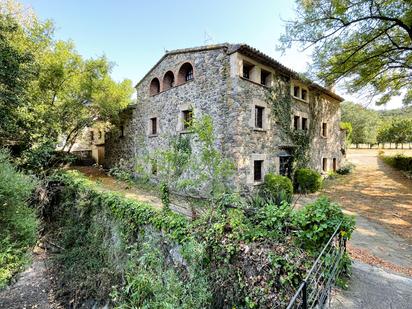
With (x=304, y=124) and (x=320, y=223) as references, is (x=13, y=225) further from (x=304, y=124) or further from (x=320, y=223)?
(x=304, y=124)

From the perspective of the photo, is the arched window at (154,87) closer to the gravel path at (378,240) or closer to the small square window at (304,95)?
the small square window at (304,95)

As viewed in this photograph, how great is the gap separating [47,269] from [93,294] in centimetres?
297

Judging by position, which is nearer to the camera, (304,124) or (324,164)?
(304,124)

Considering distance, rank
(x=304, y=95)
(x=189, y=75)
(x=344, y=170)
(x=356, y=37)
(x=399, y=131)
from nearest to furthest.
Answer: (x=356, y=37)
(x=189, y=75)
(x=304, y=95)
(x=344, y=170)
(x=399, y=131)

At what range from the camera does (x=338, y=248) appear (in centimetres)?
346

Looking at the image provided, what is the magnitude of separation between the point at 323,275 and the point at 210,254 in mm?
2048

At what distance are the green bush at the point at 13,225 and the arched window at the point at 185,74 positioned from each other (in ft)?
27.6

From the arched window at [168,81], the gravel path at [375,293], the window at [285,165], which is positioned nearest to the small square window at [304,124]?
the window at [285,165]

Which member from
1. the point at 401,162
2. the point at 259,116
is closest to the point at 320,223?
the point at 259,116

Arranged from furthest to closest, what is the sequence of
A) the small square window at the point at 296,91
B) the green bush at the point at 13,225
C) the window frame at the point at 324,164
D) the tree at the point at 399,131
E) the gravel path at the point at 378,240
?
the tree at the point at 399,131 → the window frame at the point at 324,164 → the small square window at the point at 296,91 → the green bush at the point at 13,225 → the gravel path at the point at 378,240

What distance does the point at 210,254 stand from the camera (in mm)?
4332

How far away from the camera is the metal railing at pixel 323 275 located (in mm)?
2805

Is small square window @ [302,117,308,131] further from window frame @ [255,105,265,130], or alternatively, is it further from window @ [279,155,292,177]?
window frame @ [255,105,265,130]

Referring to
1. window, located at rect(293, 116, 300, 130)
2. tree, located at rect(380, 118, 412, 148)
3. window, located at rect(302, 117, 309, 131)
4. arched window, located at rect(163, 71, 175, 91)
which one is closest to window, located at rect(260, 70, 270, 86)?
window, located at rect(293, 116, 300, 130)
